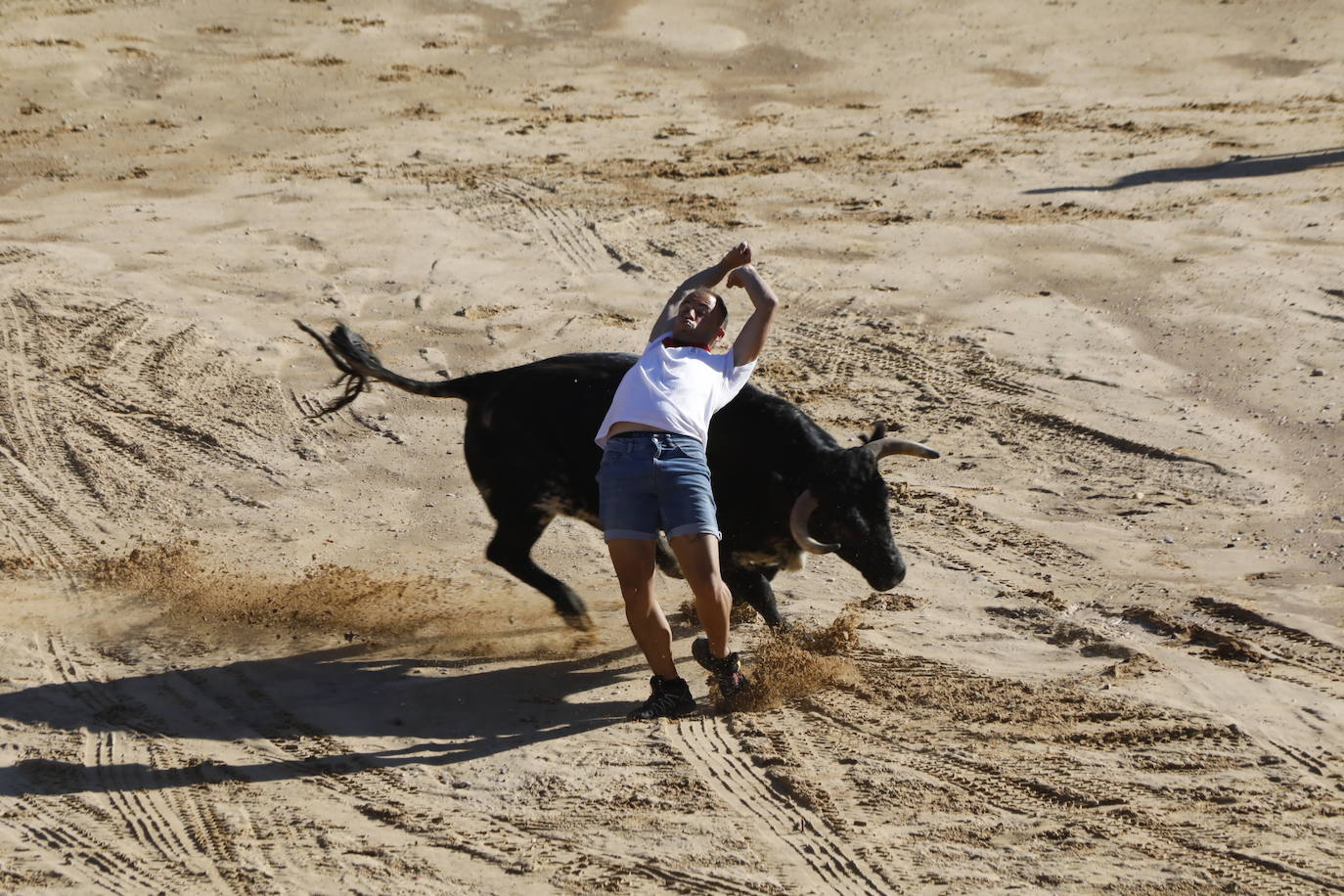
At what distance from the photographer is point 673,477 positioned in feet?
17.5

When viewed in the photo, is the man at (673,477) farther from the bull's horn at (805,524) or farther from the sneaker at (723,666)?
the bull's horn at (805,524)

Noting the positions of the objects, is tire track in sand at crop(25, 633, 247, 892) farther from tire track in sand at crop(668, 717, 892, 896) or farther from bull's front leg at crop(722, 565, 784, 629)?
bull's front leg at crop(722, 565, 784, 629)

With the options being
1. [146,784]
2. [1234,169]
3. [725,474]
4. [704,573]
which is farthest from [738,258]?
[1234,169]

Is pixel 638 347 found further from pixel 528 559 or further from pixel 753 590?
pixel 753 590

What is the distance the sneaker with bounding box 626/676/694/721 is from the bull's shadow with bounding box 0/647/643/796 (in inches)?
9.0

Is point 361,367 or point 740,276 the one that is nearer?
point 740,276

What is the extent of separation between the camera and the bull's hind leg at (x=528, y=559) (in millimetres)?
6523

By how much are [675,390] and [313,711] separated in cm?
197

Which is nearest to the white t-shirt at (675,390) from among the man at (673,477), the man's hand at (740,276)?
the man at (673,477)

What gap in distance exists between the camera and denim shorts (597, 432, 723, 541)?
17.5ft

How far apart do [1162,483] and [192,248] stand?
7378 millimetres

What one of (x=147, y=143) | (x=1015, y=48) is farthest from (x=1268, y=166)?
(x=147, y=143)

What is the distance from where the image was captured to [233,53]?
→ 16.0 meters

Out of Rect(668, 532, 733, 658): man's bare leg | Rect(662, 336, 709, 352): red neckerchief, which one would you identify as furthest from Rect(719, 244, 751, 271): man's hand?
Rect(668, 532, 733, 658): man's bare leg
